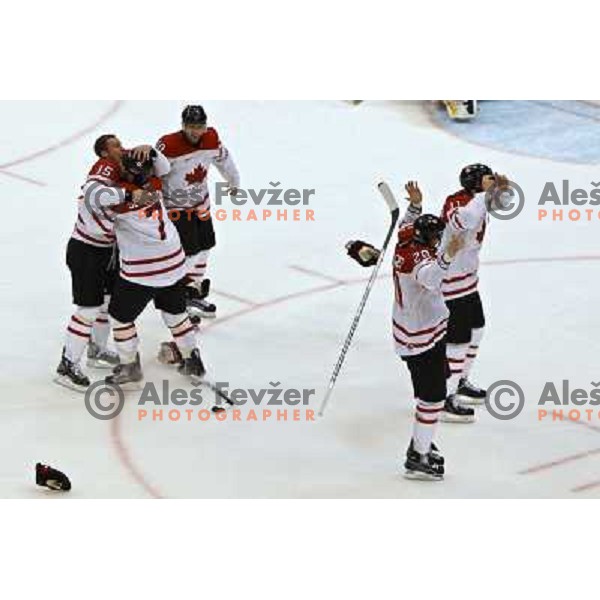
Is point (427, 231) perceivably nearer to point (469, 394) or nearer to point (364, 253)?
point (364, 253)

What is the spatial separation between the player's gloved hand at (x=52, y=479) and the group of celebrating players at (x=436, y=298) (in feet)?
4.48

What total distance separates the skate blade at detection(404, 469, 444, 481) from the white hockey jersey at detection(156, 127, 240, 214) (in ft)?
6.13

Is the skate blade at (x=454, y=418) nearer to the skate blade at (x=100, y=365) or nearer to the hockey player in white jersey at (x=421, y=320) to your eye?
the hockey player in white jersey at (x=421, y=320)

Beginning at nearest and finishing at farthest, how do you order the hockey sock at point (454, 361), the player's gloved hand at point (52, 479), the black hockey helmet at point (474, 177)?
the player's gloved hand at point (52, 479) < the black hockey helmet at point (474, 177) < the hockey sock at point (454, 361)

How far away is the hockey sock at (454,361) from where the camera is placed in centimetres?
992

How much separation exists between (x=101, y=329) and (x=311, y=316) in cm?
113

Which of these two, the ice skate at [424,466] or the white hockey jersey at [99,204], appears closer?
the ice skate at [424,466]

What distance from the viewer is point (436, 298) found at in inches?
366

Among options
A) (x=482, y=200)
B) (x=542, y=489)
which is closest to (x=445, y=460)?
(x=542, y=489)

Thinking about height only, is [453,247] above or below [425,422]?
above

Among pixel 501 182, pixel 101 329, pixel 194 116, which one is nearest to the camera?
pixel 501 182

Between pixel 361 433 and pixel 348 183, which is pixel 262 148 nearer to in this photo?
pixel 348 183

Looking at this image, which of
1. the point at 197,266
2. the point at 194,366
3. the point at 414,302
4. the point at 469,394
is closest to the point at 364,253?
the point at 414,302

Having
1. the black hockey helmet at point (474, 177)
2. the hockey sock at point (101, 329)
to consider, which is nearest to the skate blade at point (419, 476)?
the black hockey helmet at point (474, 177)
